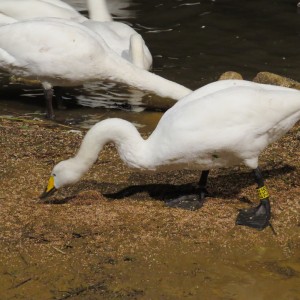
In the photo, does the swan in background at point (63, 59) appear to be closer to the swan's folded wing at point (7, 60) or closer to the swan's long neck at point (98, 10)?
the swan's folded wing at point (7, 60)

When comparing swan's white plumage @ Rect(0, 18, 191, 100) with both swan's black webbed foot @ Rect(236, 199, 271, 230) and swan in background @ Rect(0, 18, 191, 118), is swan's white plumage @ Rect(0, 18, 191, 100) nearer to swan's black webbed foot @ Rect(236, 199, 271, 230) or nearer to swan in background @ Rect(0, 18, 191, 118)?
swan in background @ Rect(0, 18, 191, 118)

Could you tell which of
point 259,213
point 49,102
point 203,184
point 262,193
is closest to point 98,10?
point 49,102

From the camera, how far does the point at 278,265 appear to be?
5.39 meters

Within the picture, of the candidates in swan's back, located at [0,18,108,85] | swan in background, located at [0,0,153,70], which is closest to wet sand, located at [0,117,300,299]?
swan's back, located at [0,18,108,85]

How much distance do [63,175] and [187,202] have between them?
3.04ft

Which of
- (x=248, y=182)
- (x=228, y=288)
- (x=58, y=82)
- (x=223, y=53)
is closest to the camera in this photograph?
(x=228, y=288)

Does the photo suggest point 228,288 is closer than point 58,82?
Yes

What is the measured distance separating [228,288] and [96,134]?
1.61 metres

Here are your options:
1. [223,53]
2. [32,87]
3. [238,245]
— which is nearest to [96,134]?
[238,245]

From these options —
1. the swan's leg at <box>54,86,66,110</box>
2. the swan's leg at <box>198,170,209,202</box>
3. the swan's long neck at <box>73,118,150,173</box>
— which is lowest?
the swan's leg at <box>54,86,66,110</box>

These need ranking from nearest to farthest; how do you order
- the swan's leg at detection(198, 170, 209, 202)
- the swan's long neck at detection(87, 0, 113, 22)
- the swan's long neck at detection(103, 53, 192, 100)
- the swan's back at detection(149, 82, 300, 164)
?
1. the swan's back at detection(149, 82, 300, 164)
2. the swan's leg at detection(198, 170, 209, 202)
3. the swan's long neck at detection(103, 53, 192, 100)
4. the swan's long neck at detection(87, 0, 113, 22)

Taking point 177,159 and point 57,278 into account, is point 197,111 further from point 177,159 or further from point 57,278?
point 57,278

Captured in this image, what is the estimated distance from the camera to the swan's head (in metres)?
6.24

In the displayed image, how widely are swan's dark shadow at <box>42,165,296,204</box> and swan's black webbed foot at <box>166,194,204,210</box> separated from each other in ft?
0.30
